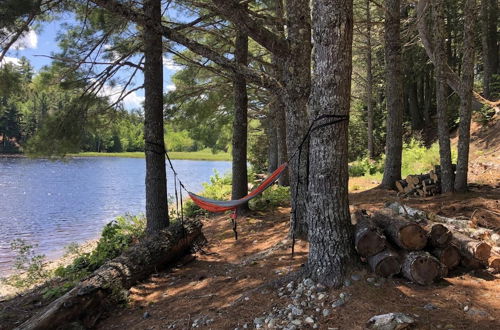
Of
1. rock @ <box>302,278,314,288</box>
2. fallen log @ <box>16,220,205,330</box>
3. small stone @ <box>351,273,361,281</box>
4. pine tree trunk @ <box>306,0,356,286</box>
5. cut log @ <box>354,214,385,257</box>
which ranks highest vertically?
pine tree trunk @ <box>306,0,356,286</box>

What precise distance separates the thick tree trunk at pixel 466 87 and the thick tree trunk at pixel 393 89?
1.43m

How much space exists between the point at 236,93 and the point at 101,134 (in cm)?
274

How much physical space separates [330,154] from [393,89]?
5.18m

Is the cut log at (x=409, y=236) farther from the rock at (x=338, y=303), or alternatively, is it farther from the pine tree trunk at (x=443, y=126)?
the pine tree trunk at (x=443, y=126)

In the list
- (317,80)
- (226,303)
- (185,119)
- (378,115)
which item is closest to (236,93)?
(185,119)

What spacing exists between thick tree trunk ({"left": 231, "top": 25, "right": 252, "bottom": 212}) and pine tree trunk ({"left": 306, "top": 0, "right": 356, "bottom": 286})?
4149 mm

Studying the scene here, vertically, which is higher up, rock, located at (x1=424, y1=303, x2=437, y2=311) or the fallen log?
rock, located at (x1=424, y1=303, x2=437, y2=311)

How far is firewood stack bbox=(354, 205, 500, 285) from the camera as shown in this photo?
2996 mm

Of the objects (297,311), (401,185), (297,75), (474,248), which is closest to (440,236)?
(474,248)

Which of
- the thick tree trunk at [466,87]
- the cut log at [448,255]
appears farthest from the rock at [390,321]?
the thick tree trunk at [466,87]

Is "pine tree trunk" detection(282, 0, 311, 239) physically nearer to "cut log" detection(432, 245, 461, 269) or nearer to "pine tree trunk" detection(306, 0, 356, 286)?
"pine tree trunk" detection(306, 0, 356, 286)

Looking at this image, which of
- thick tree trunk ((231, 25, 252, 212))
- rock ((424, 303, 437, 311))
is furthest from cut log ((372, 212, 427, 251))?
thick tree trunk ((231, 25, 252, 212))

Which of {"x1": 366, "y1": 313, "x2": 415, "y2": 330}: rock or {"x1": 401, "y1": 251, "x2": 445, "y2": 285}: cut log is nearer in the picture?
{"x1": 366, "y1": 313, "x2": 415, "y2": 330}: rock

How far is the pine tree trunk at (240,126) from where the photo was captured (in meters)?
7.30
